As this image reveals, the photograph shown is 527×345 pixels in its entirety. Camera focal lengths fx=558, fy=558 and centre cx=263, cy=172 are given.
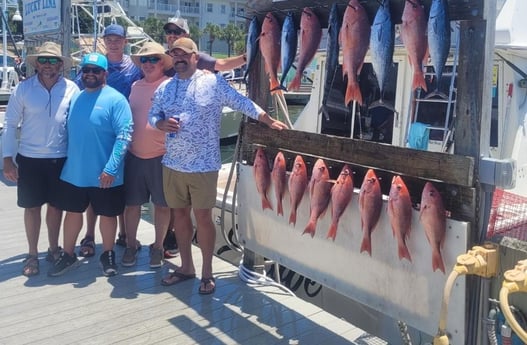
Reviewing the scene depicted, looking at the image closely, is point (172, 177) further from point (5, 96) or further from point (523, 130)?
point (5, 96)

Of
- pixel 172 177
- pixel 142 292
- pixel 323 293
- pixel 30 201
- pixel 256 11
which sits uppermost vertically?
pixel 256 11

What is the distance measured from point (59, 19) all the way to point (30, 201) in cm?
387

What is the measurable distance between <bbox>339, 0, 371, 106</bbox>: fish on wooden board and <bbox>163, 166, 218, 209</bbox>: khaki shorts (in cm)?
127

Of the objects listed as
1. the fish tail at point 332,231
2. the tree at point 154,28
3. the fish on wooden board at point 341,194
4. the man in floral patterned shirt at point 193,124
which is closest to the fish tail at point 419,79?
the fish on wooden board at point 341,194

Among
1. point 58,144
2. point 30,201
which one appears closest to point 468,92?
point 58,144

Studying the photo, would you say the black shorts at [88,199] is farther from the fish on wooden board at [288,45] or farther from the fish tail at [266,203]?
the fish on wooden board at [288,45]

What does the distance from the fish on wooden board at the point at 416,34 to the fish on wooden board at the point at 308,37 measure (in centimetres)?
66

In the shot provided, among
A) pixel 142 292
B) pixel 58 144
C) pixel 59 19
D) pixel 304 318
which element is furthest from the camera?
pixel 59 19

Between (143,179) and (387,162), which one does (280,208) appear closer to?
(387,162)

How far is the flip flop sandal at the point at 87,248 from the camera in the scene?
4.50 metres

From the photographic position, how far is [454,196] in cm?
248

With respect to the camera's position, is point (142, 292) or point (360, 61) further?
point (142, 292)

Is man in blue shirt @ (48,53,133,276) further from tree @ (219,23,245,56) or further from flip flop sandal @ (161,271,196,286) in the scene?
tree @ (219,23,245,56)

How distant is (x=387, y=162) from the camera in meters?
2.76
